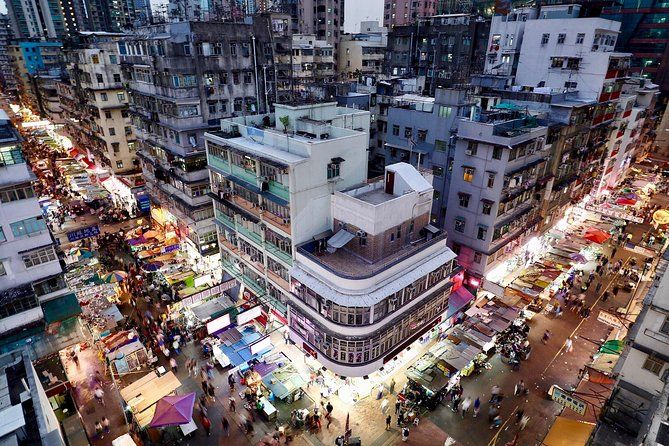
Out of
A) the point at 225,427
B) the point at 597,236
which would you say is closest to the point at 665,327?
the point at 225,427

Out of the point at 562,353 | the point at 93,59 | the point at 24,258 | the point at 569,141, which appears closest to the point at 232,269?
the point at 24,258

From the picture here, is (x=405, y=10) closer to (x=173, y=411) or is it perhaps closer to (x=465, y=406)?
(x=465, y=406)

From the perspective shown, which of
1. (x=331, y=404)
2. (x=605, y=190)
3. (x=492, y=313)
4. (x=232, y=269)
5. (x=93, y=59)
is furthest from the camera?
(x=605, y=190)

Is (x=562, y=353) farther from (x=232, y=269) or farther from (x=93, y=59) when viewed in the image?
(x=93, y=59)

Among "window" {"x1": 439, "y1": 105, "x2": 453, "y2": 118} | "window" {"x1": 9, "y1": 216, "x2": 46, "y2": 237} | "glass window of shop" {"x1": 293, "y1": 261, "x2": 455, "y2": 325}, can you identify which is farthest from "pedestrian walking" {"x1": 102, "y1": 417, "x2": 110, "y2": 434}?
"window" {"x1": 439, "y1": 105, "x2": 453, "y2": 118}

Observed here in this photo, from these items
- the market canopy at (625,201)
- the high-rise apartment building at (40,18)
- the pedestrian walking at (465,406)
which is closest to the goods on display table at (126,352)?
the pedestrian walking at (465,406)

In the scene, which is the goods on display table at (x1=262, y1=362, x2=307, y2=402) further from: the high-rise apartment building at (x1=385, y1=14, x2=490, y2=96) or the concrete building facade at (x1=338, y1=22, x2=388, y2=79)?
the concrete building facade at (x1=338, y1=22, x2=388, y2=79)

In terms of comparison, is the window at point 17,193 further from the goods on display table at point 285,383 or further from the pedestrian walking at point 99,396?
the goods on display table at point 285,383
